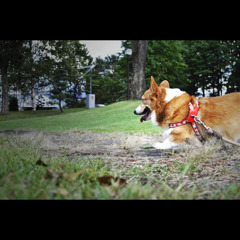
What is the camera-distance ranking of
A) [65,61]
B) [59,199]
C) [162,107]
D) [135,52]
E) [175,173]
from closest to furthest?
[59,199]
[175,173]
[162,107]
[65,61]
[135,52]

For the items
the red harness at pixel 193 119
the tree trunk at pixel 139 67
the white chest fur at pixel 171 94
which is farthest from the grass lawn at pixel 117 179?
the tree trunk at pixel 139 67

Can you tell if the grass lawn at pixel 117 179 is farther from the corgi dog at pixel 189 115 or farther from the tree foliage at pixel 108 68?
the tree foliage at pixel 108 68

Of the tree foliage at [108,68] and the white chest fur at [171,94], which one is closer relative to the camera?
the white chest fur at [171,94]

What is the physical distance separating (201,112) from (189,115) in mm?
177

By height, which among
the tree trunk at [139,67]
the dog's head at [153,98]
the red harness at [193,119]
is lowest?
the red harness at [193,119]

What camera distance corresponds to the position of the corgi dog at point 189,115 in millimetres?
2369

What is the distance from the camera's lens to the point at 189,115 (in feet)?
8.07

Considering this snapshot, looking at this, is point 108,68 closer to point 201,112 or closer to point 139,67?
point 139,67

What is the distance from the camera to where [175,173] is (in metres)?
1.33

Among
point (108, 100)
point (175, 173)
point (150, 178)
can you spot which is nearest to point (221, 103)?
point (175, 173)

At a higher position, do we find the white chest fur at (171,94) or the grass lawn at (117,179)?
the white chest fur at (171,94)

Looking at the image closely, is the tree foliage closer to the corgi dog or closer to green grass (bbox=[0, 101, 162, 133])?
green grass (bbox=[0, 101, 162, 133])
